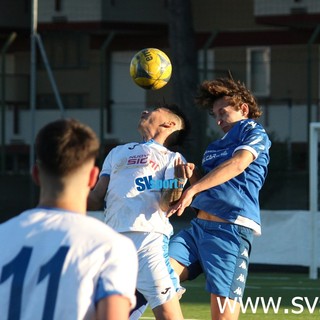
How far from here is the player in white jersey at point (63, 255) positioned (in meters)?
3.59

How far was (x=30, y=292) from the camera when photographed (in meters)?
3.60

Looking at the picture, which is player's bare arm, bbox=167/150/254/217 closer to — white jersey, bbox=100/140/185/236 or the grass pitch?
white jersey, bbox=100/140/185/236

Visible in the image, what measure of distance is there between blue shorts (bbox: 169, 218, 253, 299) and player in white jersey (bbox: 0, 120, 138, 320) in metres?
3.25

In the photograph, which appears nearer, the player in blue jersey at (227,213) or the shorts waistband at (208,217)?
the player in blue jersey at (227,213)

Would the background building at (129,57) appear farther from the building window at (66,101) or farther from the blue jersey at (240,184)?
the blue jersey at (240,184)

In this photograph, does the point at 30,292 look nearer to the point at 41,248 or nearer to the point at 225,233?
the point at 41,248

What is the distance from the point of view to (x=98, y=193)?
673 cm

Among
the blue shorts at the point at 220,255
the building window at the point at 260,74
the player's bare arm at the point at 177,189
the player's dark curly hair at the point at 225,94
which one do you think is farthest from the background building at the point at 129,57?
the player's bare arm at the point at 177,189

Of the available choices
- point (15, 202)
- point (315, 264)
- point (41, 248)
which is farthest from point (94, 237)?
point (15, 202)

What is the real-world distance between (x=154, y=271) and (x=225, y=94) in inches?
54.8

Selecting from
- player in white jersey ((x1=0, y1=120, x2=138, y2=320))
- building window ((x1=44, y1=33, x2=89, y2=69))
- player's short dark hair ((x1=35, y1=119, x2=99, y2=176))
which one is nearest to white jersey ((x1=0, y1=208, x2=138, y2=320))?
player in white jersey ((x1=0, y1=120, x2=138, y2=320))

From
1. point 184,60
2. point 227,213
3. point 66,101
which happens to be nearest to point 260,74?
point 66,101

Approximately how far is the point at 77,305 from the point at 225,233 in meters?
3.43

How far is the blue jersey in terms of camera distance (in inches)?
274
